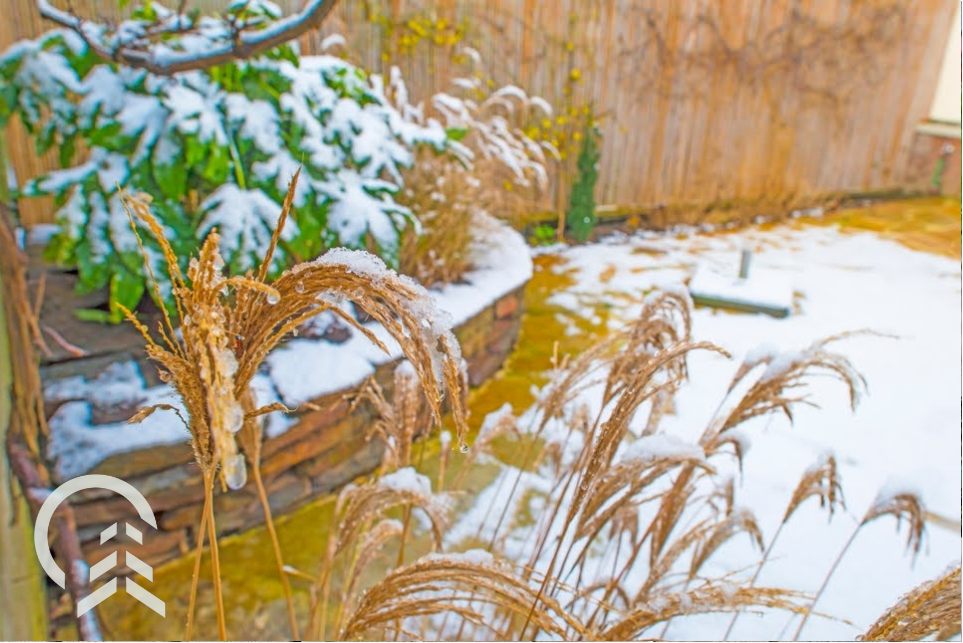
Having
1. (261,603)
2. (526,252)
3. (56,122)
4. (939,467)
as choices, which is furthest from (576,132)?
(261,603)

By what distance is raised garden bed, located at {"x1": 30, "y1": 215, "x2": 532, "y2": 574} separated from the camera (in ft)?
4.50

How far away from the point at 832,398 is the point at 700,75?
301cm

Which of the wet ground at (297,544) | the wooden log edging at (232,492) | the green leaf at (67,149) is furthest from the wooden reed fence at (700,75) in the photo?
the wooden log edging at (232,492)

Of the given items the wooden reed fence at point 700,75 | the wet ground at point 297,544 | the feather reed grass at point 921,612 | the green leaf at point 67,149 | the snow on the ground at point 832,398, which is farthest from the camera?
the wooden reed fence at point 700,75

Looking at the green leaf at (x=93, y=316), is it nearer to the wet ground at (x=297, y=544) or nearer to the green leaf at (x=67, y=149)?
the green leaf at (x=67, y=149)

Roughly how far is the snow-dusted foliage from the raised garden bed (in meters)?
0.17

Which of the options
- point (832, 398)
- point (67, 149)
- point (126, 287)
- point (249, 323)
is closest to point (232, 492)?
point (126, 287)

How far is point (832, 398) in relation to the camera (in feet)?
7.62

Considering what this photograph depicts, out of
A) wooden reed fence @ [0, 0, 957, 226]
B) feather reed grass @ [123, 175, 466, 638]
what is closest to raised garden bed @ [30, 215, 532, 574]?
feather reed grass @ [123, 175, 466, 638]

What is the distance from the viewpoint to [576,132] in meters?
4.07

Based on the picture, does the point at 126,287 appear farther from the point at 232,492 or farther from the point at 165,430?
the point at 232,492

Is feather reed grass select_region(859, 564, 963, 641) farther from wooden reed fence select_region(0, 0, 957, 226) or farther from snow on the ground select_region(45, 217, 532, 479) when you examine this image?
wooden reed fence select_region(0, 0, 957, 226)

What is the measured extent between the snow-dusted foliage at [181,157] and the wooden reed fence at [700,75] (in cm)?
137

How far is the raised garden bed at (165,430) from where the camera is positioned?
1.37 meters
